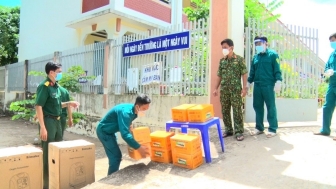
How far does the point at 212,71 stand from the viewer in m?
5.58

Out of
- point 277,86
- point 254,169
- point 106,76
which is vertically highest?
point 106,76

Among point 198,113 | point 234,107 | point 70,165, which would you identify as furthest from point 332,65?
point 70,165

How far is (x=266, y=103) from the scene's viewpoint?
4762 mm

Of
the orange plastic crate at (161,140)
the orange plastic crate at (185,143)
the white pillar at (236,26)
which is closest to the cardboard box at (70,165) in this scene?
the orange plastic crate at (161,140)

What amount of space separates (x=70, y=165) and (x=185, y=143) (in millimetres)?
1534

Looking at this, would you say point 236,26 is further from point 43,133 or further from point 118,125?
point 43,133

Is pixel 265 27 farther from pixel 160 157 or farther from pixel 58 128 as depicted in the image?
pixel 58 128

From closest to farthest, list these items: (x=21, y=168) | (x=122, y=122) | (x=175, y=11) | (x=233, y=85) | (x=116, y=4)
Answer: (x=21, y=168)
(x=122, y=122)
(x=233, y=85)
(x=116, y=4)
(x=175, y=11)

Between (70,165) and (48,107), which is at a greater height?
(48,107)

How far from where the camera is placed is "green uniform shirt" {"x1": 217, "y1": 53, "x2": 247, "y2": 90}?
4715 mm

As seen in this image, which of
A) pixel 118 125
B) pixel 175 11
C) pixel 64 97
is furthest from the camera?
pixel 175 11

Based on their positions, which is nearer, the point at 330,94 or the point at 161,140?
the point at 161,140

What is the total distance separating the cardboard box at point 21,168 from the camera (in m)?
3.07

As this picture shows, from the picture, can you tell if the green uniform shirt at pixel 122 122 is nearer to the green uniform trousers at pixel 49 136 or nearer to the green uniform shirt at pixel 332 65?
the green uniform trousers at pixel 49 136
